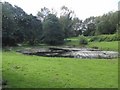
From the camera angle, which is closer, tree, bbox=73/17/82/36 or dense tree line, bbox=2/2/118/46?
dense tree line, bbox=2/2/118/46

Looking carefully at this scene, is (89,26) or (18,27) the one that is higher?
(89,26)

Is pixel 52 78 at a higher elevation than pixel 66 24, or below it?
below

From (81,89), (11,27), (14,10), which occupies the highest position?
(14,10)

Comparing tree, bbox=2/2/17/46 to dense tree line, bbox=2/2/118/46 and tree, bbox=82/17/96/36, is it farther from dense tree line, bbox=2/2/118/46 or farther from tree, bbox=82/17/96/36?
tree, bbox=82/17/96/36

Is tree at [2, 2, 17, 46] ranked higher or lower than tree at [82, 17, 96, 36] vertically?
lower

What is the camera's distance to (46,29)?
7519cm

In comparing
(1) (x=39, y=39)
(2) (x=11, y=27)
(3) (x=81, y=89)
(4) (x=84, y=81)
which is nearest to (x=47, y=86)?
(3) (x=81, y=89)

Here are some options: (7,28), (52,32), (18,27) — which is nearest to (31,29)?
(18,27)

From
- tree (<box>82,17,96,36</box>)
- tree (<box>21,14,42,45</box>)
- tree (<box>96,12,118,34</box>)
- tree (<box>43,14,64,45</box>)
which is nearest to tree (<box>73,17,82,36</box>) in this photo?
tree (<box>82,17,96,36</box>)

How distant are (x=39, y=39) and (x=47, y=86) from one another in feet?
202

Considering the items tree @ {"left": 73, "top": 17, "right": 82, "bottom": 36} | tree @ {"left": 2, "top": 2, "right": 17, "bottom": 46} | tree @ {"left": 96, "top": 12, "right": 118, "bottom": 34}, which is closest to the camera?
tree @ {"left": 2, "top": 2, "right": 17, "bottom": 46}

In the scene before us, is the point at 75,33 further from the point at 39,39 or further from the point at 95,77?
the point at 95,77

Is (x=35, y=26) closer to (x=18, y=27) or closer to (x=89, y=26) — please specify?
(x=18, y=27)

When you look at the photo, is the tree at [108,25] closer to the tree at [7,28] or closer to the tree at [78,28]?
the tree at [78,28]
